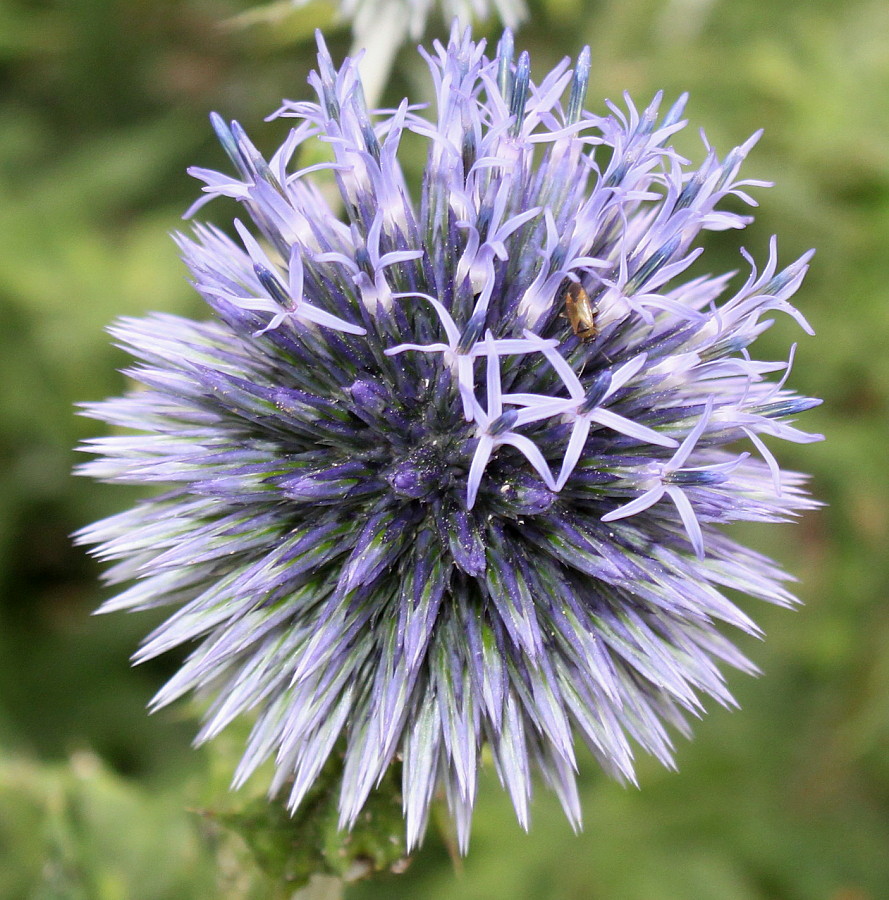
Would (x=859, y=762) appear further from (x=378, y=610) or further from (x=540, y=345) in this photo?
(x=540, y=345)

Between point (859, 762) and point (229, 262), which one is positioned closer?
point (229, 262)

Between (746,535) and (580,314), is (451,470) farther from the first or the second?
(746,535)

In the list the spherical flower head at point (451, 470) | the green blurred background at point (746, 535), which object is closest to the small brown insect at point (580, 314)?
the spherical flower head at point (451, 470)

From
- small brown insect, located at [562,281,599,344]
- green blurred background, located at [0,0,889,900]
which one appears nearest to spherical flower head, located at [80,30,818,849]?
small brown insect, located at [562,281,599,344]

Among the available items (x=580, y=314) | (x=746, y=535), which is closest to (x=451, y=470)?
(x=580, y=314)

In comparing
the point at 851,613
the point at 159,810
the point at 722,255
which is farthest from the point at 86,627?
the point at 722,255

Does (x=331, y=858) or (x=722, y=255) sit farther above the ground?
(x=722, y=255)

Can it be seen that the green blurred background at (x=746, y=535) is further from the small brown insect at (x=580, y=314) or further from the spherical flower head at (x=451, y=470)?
the small brown insect at (x=580, y=314)
